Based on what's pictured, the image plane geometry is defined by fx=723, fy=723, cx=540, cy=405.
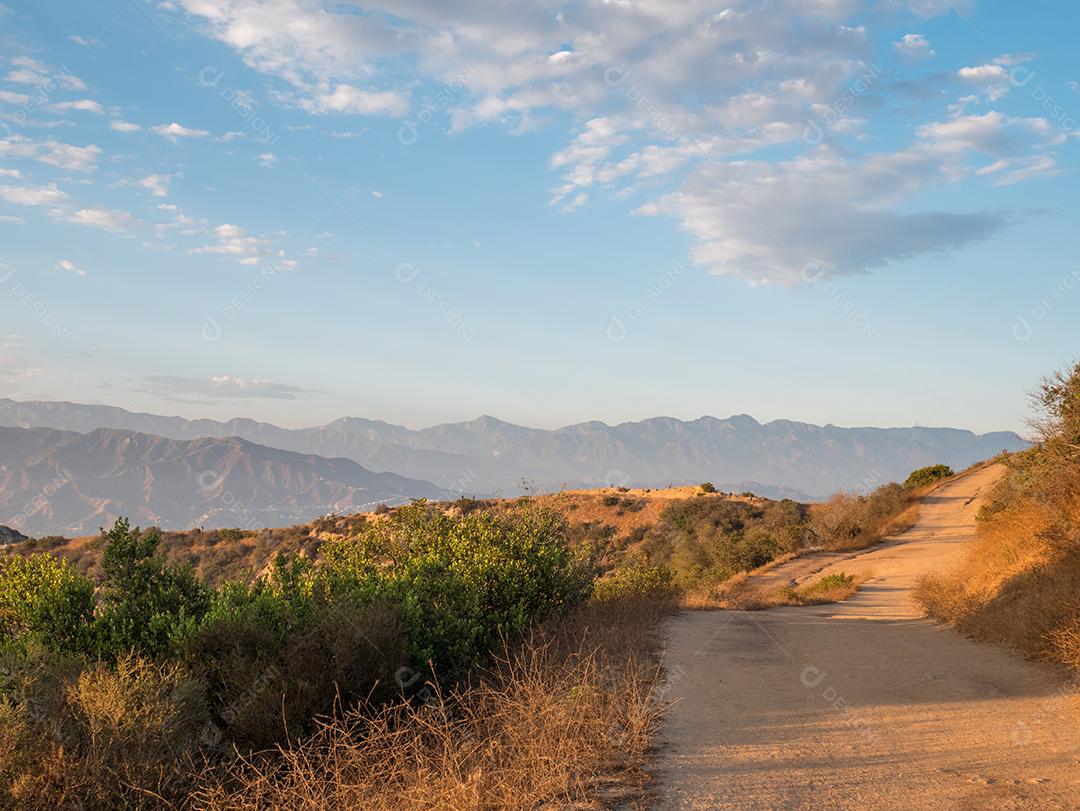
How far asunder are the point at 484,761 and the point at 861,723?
16.0 feet

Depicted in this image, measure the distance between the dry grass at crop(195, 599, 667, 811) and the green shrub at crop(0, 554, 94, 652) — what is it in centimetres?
469

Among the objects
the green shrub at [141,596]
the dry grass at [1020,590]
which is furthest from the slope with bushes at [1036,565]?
the green shrub at [141,596]

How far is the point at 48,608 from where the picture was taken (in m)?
10.8

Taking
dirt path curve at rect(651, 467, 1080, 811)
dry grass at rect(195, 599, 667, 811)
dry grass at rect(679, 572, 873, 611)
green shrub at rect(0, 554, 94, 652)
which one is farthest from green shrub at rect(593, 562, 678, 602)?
green shrub at rect(0, 554, 94, 652)

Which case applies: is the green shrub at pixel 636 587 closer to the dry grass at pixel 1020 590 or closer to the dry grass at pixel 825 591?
the dry grass at pixel 825 591

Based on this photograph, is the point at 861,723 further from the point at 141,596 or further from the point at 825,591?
the point at 825,591

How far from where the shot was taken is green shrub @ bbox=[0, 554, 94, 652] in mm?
10672

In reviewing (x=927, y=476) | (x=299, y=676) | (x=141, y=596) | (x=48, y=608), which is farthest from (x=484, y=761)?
(x=927, y=476)

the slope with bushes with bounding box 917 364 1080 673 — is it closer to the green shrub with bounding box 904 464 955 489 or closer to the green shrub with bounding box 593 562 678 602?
the green shrub with bounding box 593 562 678 602

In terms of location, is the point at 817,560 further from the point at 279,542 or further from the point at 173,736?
the point at 279,542

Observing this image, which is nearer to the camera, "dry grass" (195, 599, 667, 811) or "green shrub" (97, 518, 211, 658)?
"dry grass" (195, 599, 667, 811)

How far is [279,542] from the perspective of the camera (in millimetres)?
61156

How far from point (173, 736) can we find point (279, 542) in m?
57.4

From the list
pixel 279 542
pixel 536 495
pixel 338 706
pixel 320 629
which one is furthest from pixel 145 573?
pixel 279 542
